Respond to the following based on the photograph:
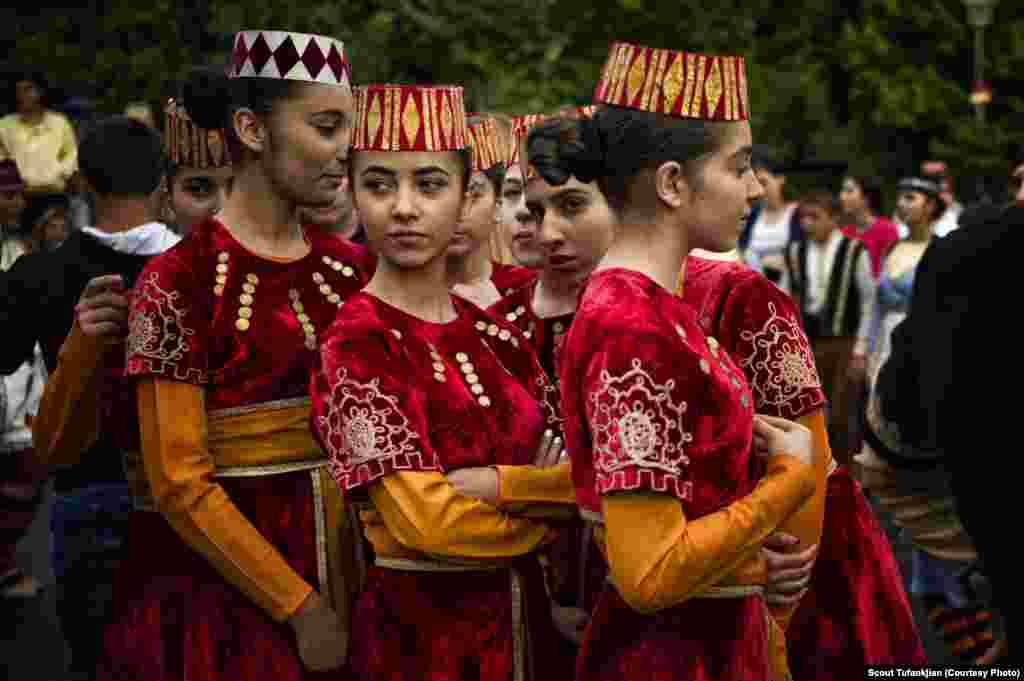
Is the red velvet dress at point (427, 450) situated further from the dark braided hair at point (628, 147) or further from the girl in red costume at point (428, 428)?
the dark braided hair at point (628, 147)

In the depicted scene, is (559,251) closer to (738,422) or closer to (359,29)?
(738,422)

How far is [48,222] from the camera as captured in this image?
10.3 meters

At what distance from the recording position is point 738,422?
3.29 meters

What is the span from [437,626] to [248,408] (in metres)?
0.73

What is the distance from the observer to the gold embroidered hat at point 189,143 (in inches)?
193

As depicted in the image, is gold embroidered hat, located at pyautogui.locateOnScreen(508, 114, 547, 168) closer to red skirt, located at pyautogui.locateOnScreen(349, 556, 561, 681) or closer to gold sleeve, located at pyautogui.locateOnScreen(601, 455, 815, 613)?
red skirt, located at pyautogui.locateOnScreen(349, 556, 561, 681)

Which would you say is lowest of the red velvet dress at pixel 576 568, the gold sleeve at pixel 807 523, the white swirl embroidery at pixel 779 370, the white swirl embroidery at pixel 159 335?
the red velvet dress at pixel 576 568

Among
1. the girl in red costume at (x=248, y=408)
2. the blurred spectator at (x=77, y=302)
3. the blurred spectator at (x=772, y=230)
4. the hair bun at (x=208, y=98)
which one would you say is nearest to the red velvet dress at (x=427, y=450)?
the girl in red costume at (x=248, y=408)

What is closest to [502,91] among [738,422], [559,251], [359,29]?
[359,29]

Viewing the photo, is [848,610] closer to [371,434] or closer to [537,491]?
[537,491]

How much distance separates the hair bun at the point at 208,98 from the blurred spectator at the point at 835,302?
779 centimetres

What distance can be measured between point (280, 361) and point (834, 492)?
4.90ft

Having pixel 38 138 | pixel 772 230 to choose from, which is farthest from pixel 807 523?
pixel 38 138

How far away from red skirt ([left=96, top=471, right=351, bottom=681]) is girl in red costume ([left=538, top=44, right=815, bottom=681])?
36.0 inches
